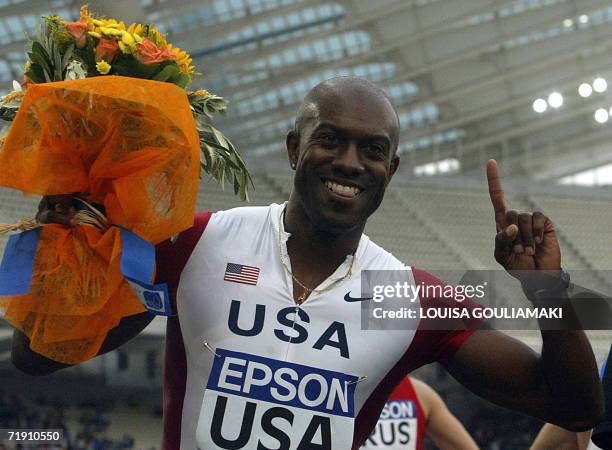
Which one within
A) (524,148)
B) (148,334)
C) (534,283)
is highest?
(534,283)

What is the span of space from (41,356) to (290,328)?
23.4 inches

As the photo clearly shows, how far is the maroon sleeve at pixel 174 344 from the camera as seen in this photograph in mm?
2783

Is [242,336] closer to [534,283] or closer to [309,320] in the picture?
[309,320]

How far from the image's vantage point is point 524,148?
29500 mm

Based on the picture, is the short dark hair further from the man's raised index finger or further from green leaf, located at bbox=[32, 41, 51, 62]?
green leaf, located at bbox=[32, 41, 51, 62]

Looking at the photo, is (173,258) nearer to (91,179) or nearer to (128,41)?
(91,179)

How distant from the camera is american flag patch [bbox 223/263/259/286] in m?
2.83

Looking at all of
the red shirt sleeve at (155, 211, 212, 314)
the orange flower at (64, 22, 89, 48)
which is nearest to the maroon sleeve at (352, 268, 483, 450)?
the red shirt sleeve at (155, 211, 212, 314)

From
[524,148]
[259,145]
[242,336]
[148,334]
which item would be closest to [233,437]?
[242,336]

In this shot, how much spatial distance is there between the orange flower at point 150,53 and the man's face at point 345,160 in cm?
40

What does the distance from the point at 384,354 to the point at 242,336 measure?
36 cm

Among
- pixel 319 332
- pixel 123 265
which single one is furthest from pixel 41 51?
pixel 319 332

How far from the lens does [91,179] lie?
8.40 feet

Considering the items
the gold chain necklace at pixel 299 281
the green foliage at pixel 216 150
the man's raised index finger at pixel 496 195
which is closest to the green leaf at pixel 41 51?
the green foliage at pixel 216 150
